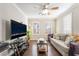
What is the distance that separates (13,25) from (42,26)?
1.63 meters

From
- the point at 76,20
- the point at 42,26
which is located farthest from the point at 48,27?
the point at 76,20

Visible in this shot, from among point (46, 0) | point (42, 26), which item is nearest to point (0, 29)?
point (46, 0)

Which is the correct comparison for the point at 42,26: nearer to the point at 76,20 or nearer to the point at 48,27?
the point at 48,27

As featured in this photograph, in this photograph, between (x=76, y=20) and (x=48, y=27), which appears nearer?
(x=76, y=20)

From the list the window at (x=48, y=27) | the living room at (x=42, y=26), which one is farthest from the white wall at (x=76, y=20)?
the window at (x=48, y=27)

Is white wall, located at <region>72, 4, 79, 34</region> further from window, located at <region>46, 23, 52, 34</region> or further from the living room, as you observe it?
window, located at <region>46, 23, 52, 34</region>

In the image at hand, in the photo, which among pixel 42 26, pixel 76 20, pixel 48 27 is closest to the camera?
pixel 76 20

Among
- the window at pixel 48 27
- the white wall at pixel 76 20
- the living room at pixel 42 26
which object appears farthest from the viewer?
the window at pixel 48 27

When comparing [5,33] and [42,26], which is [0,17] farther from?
[42,26]

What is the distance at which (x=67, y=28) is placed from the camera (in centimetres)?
498

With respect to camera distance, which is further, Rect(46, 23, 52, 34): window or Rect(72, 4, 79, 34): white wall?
Rect(46, 23, 52, 34): window

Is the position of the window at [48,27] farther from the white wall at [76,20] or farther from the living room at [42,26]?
the white wall at [76,20]

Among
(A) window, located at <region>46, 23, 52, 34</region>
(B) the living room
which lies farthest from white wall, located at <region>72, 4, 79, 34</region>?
(A) window, located at <region>46, 23, 52, 34</region>

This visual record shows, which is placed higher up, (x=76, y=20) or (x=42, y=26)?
(x=76, y=20)
